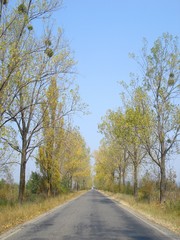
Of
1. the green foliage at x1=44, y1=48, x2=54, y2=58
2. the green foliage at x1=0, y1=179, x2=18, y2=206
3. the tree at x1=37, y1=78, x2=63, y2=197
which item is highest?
the green foliage at x1=44, y1=48, x2=54, y2=58

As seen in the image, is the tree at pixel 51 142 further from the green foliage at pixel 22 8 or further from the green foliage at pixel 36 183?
the green foliage at pixel 22 8

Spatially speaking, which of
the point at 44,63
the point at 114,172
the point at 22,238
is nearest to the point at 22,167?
the point at 44,63

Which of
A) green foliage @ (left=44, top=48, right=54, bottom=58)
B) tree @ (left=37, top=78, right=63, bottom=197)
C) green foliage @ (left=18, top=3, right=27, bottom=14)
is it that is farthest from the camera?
tree @ (left=37, top=78, right=63, bottom=197)

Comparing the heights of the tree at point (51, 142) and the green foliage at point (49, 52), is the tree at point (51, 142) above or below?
below

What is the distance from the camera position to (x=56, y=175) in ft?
124

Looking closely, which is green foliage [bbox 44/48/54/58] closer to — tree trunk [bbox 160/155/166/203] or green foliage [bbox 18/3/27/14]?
green foliage [bbox 18/3/27/14]

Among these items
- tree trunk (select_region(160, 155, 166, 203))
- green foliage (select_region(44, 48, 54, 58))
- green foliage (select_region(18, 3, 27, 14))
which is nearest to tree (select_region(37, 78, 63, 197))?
green foliage (select_region(44, 48, 54, 58))

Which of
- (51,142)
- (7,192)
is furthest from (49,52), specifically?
(7,192)

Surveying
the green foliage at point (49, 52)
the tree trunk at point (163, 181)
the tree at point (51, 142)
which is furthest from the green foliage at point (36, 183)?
the green foliage at point (49, 52)

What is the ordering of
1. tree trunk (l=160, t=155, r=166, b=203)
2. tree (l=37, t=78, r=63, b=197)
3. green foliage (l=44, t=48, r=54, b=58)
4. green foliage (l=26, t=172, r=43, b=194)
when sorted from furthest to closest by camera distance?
1. green foliage (l=26, t=172, r=43, b=194)
2. tree trunk (l=160, t=155, r=166, b=203)
3. tree (l=37, t=78, r=63, b=197)
4. green foliage (l=44, t=48, r=54, b=58)

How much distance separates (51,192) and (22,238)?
89.8 ft

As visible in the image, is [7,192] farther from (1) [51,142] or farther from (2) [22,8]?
(2) [22,8]

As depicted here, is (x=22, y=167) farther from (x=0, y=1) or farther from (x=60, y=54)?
(x=0, y=1)

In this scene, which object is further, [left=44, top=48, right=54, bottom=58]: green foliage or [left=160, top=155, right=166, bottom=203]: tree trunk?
[left=160, top=155, right=166, bottom=203]: tree trunk
